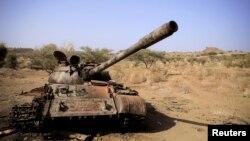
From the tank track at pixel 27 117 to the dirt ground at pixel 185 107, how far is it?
0.75 metres

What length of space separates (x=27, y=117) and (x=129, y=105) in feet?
9.18

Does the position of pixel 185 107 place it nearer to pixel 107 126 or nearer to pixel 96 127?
pixel 107 126

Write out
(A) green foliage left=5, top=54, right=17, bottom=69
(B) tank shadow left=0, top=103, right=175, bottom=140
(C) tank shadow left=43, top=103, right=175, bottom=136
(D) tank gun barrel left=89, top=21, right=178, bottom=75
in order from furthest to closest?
(A) green foliage left=5, top=54, right=17, bottom=69 → (C) tank shadow left=43, top=103, right=175, bottom=136 → (B) tank shadow left=0, top=103, right=175, bottom=140 → (D) tank gun barrel left=89, top=21, right=178, bottom=75

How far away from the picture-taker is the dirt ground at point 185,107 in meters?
8.29

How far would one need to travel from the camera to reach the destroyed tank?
22.5ft

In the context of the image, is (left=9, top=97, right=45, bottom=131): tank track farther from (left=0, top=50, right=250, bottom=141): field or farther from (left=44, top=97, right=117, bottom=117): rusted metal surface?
(left=0, top=50, right=250, bottom=141): field

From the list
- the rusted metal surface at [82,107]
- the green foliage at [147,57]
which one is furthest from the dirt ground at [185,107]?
the green foliage at [147,57]

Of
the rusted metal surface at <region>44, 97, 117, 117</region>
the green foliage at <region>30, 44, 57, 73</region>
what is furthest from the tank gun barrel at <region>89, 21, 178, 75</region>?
the green foliage at <region>30, 44, 57, 73</region>

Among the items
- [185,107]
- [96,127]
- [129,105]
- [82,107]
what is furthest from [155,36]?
[185,107]

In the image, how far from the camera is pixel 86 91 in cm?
795

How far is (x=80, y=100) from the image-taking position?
760 centimetres

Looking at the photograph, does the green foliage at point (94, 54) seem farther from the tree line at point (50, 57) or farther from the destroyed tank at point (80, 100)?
the destroyed tank at point (80, 100)

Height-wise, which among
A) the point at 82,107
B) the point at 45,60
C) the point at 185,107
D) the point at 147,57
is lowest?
the point at 185,107

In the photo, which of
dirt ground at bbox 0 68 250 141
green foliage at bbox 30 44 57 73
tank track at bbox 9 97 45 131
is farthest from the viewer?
green foliage at bbox 30 44 57 73
